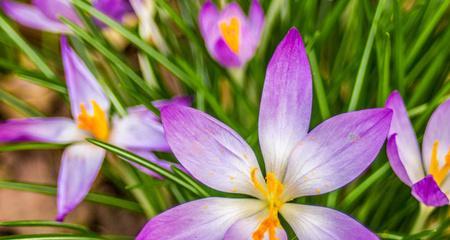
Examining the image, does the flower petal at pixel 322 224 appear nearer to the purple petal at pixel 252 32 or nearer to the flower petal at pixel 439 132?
the flower petal at pixel 439 132

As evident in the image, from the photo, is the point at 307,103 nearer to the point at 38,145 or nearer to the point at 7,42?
the point at 38,145

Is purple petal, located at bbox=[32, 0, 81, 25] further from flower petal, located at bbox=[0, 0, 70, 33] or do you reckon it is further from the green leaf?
the green leaf

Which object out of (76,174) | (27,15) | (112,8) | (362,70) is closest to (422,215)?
(362,70)

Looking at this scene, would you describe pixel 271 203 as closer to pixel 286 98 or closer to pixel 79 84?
pixel 286 98

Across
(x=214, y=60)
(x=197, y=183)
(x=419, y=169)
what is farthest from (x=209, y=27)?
(x=419, y=169)

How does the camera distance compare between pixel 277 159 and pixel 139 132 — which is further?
pixel 139 132

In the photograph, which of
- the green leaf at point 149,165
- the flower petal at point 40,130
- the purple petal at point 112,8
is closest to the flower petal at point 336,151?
the green leaf at point 149,165
